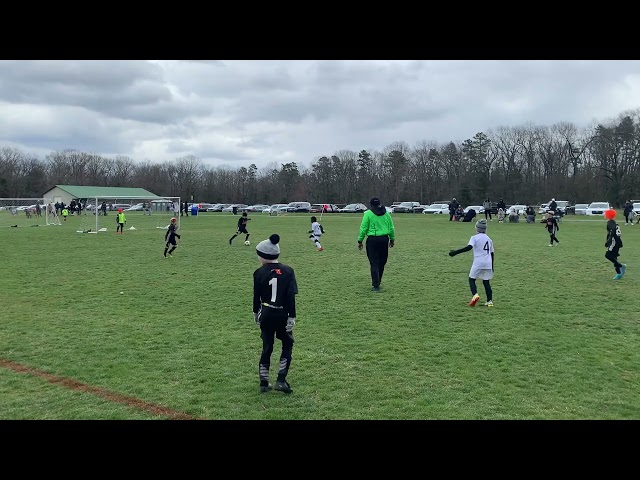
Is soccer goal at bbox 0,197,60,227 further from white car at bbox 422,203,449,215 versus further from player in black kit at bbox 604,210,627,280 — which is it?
white car at bbox 422,203,449,215

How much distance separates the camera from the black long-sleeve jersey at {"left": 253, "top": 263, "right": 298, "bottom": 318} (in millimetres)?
5453

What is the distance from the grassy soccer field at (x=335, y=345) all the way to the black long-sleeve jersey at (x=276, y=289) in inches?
39.0

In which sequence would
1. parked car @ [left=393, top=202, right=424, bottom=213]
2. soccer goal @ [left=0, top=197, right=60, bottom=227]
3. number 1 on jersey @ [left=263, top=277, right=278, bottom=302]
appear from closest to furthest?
number 1 on jersey @ [left=263, top=277, right=278, bottom=302]
soccer goal @ [left=0, top=197, right=60, bottom=227]
parked car @ [left=393, top=202, right=424, bottom=213]

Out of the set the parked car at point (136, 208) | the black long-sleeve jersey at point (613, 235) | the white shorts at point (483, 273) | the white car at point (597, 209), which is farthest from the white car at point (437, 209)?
the white shorts at point (483, 273)

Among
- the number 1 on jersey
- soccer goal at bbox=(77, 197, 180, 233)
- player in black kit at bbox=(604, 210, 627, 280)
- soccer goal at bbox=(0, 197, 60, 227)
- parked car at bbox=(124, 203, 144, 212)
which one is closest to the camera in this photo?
the number 1 on jersey

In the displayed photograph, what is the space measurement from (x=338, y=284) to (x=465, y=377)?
6.86 m

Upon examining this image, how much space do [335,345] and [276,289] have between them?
7.47 ft

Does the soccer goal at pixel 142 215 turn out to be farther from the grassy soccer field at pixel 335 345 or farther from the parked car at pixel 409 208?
the parked car at pixel 409 208

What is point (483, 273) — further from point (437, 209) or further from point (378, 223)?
point (437, 209)

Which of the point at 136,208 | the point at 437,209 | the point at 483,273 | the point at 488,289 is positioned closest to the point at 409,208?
the point at 437,209

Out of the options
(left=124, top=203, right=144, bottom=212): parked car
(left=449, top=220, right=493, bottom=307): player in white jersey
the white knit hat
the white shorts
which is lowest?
the white shorts

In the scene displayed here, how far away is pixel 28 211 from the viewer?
151 ft

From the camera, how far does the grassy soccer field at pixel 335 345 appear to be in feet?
16.8

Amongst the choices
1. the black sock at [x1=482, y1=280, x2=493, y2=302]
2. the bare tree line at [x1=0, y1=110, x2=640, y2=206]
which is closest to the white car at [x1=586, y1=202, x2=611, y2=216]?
the bare tree line at [x1=0, y1=110, x2=640, y2=206]
